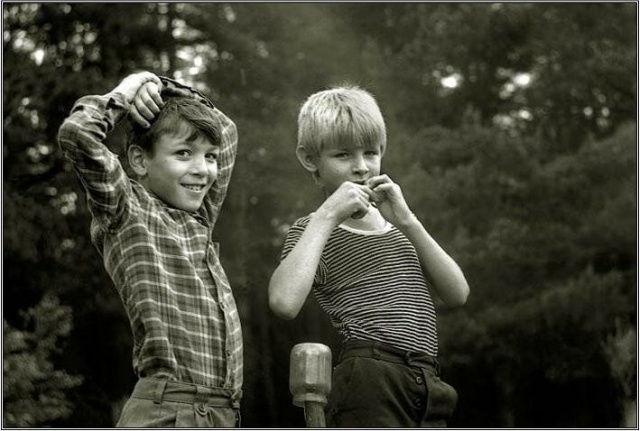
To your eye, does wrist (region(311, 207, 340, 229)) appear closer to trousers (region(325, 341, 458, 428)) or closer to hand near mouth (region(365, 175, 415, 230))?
hand near mouth (region(365, 175, 415, 230))

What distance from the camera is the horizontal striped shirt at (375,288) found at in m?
2.14

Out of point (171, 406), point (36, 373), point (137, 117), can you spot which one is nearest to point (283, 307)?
point (171, 406)

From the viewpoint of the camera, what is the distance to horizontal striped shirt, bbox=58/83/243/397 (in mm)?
1922

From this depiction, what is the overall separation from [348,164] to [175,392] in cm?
66

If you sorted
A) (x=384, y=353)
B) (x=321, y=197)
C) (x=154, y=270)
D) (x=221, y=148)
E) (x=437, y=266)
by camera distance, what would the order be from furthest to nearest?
(x=321, y=197) < (x=221, y=148) < (x=437, y=266) < (x=384, y=353) < (x=154, y=270)

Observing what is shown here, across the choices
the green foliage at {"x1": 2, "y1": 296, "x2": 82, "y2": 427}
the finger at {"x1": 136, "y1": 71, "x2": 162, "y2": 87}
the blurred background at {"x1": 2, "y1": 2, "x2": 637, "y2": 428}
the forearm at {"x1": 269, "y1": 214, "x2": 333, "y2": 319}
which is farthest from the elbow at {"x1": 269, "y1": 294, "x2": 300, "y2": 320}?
the blurred background at {"x1": 2, "y1": 2, "x2": 637, "y2": 428}

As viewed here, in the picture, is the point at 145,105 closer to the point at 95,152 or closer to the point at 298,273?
the point at 95,152

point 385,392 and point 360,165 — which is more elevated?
point 360,165

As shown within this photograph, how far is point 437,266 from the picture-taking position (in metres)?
2.19

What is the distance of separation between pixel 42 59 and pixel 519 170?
17.7 feet

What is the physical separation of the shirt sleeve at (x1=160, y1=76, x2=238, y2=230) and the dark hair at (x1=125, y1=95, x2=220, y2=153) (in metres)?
0.09

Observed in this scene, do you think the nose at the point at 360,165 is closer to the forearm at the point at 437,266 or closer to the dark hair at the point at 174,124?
the forearm at the point at 437,266

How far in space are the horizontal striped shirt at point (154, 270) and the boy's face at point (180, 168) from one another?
0.04 meters

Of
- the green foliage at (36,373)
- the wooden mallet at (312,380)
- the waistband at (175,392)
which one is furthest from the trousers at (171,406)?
the green foliage at (36,373)
